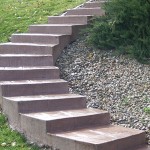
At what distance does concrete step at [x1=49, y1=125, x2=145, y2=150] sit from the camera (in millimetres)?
5957

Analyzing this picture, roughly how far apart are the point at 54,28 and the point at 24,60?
5.02 ft

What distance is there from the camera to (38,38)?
31.6 feet

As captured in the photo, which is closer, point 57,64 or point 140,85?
point 140,85

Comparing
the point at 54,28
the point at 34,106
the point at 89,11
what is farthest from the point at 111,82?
the point at 89,11

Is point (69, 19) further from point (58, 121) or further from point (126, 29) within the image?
point (58, 121)

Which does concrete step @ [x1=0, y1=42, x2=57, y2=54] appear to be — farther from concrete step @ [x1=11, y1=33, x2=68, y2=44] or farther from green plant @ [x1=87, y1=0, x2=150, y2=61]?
green plant @ [x1=87, y1=0, x2=150, y2=61]

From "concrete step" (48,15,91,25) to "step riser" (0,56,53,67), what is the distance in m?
1.73

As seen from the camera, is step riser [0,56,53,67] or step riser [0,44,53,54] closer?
step riser [0,56,53,67]

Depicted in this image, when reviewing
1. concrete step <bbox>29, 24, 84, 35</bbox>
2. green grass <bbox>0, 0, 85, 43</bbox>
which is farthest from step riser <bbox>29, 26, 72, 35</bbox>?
green grass <bbox>0, 0, 85, 43</bbox>

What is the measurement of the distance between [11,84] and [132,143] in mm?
1965

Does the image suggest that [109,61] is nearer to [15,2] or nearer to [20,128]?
[20,128]

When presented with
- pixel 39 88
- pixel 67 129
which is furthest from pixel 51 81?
pixel 67 129

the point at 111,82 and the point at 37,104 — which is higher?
the point at 111,82

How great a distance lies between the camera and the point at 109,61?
859cm
